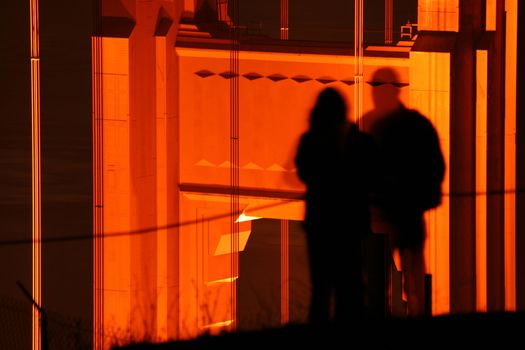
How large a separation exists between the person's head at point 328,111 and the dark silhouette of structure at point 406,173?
7.1 inches

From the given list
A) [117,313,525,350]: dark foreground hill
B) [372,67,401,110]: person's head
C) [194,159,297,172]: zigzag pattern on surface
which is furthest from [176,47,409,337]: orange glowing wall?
[117,313,525,350]: dark foreground hill

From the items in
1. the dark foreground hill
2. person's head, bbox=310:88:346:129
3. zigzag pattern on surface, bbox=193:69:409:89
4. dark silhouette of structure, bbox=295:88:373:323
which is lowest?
the dark foreground hill

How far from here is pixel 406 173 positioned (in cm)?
458

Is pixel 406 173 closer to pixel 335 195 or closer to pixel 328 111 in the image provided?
pixel 335 195

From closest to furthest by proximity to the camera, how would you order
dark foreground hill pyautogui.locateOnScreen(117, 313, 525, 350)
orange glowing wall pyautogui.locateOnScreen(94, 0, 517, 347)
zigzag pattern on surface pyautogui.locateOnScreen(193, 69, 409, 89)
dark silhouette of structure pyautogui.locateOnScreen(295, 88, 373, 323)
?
dark foreground hill pyautogui.locateOnScreen(117, 313, 525, 350), dark silhouette of structure pyautogui.locateOnScreen(295, 88, 373, 323), orange glowing wall pyautogui.locateOnScreen(94, 0, 517, 347), zigzag pattern on surface pyautogui.locateOnScreen(193, 69, 409, 89)

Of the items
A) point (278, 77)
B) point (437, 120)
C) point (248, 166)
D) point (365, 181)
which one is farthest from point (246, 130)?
point (437, 120)

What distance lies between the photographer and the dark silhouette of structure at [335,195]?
4.38m

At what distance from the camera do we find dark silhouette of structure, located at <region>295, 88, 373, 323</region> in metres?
4.38

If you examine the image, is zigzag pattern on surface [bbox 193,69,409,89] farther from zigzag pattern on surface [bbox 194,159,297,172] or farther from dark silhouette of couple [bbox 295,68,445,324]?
zigzag pattern on surface [bbox 194,159,297,172]

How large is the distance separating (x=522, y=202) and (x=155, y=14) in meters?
1.72

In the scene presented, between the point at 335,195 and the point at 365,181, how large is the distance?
0.14m

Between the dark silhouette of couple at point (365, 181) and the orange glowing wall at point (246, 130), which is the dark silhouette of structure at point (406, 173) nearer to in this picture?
the dark silhouette of couple at point (365, 181)
